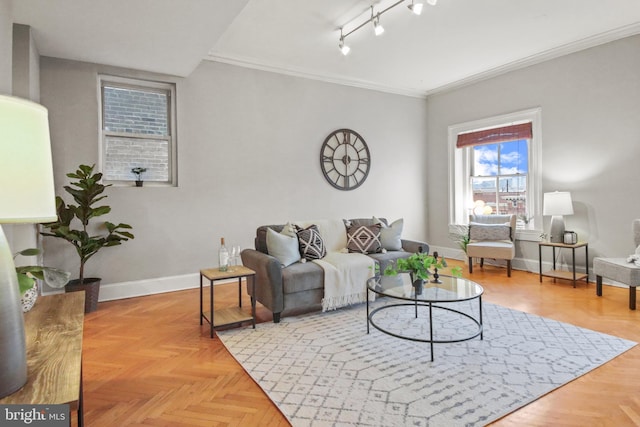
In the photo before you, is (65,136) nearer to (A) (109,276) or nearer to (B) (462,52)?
(A) (109,276)

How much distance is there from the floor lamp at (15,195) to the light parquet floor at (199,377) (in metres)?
1.15

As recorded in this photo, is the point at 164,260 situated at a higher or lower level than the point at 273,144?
lower

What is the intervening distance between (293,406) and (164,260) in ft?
10.0

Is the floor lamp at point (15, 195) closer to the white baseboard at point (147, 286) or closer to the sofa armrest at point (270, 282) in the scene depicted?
the sofa armrest at point (270, 282)

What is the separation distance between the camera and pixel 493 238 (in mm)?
5258

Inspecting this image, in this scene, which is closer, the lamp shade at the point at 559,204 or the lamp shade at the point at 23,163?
the lamp shade at the point at 23,163

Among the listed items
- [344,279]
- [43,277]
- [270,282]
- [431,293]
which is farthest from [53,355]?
[344,279]

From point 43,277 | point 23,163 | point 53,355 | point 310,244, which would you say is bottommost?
point 53,355

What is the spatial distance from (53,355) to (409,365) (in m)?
1.99

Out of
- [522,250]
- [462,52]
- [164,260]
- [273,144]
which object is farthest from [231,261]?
[522,250]

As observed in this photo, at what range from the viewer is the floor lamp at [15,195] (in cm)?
90

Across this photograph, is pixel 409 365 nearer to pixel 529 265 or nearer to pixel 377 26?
pixel 377 26

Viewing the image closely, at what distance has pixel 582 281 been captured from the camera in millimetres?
4594

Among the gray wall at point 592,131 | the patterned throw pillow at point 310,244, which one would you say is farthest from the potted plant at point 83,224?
the gray wall at point 592,131
